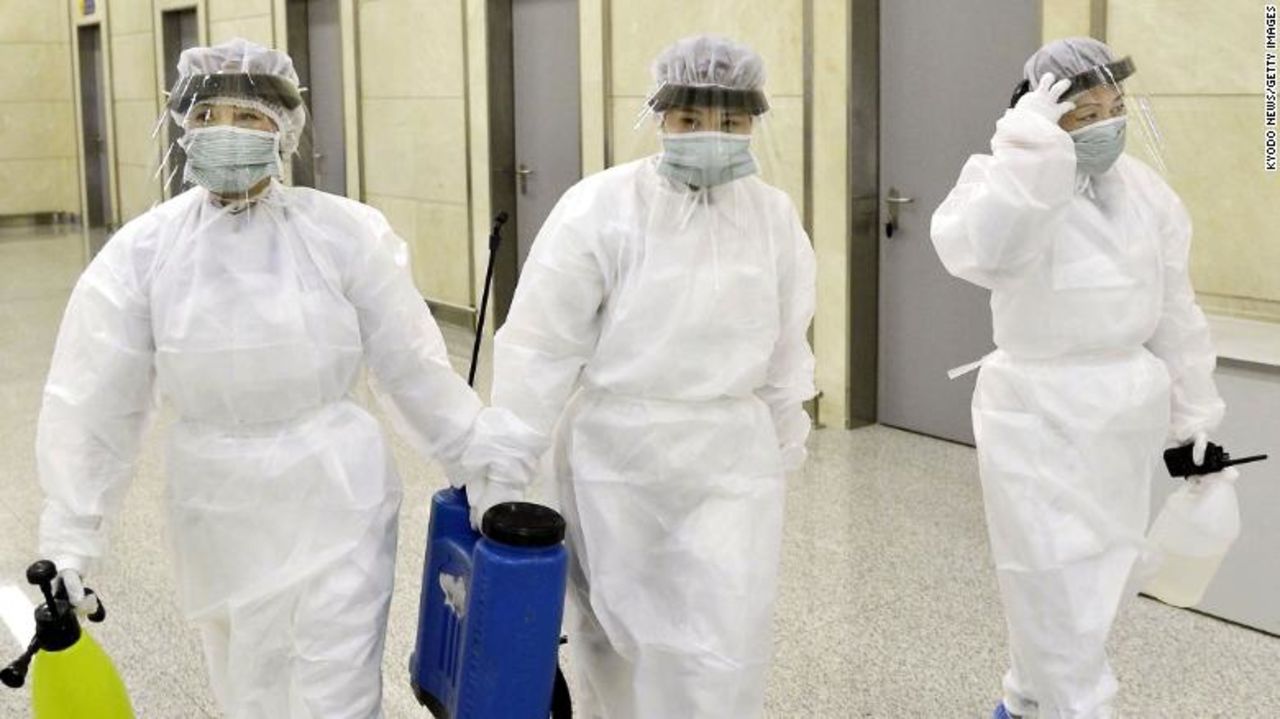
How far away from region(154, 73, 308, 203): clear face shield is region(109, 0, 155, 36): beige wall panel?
10578 mm

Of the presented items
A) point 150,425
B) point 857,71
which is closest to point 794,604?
point 150,425

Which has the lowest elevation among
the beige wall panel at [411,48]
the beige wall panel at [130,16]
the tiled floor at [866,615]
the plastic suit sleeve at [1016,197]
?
the tiled floor at [866,615]

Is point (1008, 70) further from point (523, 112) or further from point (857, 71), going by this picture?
point (523, 112)

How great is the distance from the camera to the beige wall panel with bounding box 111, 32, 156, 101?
12.3 meters

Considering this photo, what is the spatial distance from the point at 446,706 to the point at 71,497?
0.67 m

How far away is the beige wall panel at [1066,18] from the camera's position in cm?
444

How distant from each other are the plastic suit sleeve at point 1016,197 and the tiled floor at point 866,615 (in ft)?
3.56

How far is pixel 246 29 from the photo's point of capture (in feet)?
33.5

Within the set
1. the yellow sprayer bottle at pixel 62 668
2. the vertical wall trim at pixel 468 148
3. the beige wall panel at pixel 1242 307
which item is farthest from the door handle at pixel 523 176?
the yellow sprayer bottle at pixel 62 668

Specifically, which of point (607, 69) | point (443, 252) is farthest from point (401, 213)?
point (607, 69)

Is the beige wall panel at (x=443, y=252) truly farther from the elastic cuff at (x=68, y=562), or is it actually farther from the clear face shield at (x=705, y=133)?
the elastic cuff at (x=68, y=562)

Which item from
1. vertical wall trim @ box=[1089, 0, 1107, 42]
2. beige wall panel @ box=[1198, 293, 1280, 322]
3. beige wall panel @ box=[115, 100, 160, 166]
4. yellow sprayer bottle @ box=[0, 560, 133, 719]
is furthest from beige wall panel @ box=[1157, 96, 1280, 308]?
beige wall panel @ box=[115, 100, 160, 166]

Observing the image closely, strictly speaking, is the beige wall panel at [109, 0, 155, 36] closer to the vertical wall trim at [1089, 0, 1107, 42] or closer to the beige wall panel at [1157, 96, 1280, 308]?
the vertical wall trim at [1089, 0, 1107, 42]

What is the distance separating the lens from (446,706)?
2352mm
